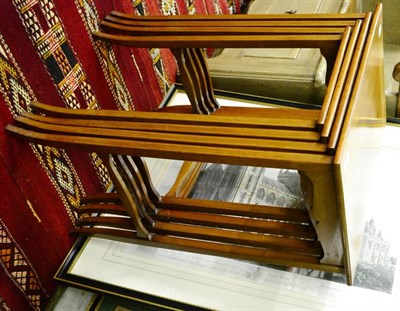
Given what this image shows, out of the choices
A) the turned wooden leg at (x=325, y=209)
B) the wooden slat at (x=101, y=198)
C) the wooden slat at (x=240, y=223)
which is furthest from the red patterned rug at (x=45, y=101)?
the turned wooden leg at (x=325, y=209)

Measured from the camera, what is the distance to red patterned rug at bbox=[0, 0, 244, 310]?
3.19 ft

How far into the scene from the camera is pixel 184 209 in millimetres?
1112

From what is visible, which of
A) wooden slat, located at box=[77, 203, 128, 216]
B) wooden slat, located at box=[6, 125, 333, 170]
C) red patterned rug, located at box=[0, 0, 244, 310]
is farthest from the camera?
wooden slat, located at box=[77, 203, 128, 216]

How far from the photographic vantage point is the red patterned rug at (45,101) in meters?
0.97

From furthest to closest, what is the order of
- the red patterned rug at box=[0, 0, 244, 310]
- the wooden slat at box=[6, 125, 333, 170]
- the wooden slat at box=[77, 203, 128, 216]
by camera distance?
the wooden slat at box=[77, 203, 128, 216] < the red patterned rug at box=[0, 0, 244, 310] < the wooden slat at box=[6, 125, 333, 170]

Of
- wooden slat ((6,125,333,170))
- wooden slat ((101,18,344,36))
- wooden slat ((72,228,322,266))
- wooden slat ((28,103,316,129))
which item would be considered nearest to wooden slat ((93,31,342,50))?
wooden slat ((101,18,344,36))

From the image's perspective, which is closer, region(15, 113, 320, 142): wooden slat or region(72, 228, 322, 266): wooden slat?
region(15, 113, 320, 142): wooden slat

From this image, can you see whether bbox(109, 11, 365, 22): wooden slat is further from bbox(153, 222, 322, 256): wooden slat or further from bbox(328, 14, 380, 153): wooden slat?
bbox(153, 222, 322, 256): wooden slat

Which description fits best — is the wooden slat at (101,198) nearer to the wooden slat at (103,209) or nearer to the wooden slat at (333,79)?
the wooden slat at (103,209)

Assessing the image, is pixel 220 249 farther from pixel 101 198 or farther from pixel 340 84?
pixel 340 84

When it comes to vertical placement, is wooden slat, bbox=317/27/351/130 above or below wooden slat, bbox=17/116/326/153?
above

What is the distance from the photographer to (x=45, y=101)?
3.48ft

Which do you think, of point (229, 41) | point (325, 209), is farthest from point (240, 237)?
point (229, 41)

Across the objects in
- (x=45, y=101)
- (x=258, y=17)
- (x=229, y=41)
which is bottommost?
(x=45, y=101)
